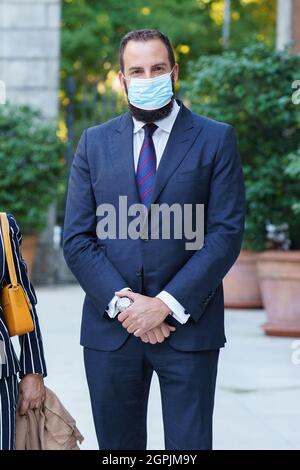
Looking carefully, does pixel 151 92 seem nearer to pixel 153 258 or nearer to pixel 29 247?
pixel 153 258

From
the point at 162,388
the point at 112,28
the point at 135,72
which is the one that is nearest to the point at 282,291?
the point at 162,388

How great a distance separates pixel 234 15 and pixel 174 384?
29.3 metres

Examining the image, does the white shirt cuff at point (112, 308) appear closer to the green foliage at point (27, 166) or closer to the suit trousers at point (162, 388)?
the suit trousers at point (162, 388)

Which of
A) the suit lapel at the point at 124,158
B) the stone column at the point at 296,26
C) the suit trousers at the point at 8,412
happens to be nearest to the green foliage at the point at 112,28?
the stone column at the point at 296,26

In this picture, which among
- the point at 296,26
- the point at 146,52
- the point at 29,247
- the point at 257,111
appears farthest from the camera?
the point at 296,26

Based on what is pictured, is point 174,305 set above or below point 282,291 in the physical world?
above

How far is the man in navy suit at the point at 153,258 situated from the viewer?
12.3ft

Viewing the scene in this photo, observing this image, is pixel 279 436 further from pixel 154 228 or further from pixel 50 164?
pixel 50 164

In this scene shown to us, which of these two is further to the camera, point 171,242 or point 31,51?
point 31,51

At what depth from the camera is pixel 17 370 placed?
11.6 ft

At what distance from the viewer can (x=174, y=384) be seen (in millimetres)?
3777

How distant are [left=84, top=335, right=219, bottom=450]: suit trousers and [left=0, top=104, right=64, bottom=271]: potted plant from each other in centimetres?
1098

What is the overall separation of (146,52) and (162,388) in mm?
1144

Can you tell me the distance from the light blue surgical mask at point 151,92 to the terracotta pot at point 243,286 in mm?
9054
